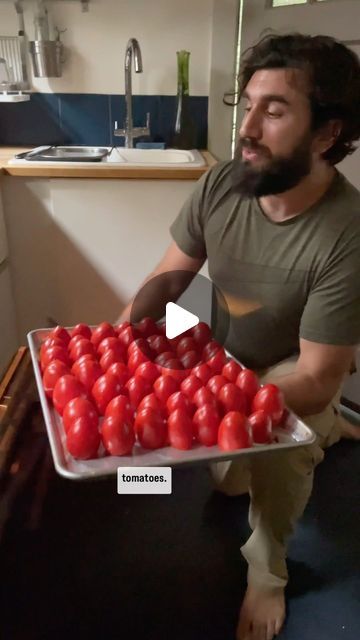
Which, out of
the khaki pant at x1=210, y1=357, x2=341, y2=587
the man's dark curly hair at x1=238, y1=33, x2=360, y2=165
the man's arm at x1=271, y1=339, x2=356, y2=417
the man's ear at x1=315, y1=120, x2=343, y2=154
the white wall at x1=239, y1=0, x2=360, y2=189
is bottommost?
the khaki pant at x1=210, y1=357, x2=341, y2=587

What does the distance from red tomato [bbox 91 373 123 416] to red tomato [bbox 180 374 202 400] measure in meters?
0.09

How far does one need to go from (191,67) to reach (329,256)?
4.23 ft

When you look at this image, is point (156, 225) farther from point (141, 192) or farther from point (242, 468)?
point (242, 468)

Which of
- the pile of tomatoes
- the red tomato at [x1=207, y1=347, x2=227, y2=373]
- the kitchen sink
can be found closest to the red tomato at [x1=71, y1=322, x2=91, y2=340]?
the pile of tomatoes

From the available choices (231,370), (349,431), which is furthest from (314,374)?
(349,431)

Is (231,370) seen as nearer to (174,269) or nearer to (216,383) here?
(216,383)

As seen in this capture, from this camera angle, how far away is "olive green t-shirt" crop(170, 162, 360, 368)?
857 millimetres

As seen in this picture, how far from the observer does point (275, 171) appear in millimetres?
854

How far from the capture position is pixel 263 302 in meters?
0.94

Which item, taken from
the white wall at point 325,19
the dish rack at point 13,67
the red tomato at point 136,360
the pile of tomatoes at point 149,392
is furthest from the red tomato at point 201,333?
the dish rack at point 13,67

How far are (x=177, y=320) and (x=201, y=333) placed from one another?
7 centimetres

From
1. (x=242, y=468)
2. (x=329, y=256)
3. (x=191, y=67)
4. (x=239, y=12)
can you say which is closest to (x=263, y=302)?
(x=329, y=256)

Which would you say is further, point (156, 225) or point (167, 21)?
point (167, 21)

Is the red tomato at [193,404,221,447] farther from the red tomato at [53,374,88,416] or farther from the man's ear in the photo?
the man's ear
